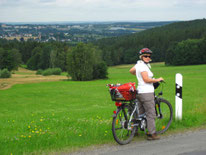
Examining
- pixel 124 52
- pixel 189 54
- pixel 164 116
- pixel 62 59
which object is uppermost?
pixel 164 116

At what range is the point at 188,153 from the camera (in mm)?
5059

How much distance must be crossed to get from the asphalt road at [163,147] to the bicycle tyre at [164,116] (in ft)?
1.85

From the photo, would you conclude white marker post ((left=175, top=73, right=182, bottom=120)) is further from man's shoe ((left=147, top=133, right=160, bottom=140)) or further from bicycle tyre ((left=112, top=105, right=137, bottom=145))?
bicycle tyre ((left=112, top=105, right=137, bottom=145))

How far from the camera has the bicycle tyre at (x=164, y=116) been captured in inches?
264

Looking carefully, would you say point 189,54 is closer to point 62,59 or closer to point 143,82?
point 62,59

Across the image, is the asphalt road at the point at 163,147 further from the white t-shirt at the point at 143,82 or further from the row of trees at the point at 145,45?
the row of trees at the point at 145,45

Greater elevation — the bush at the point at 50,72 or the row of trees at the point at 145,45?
the row of trees at the point at 145,45

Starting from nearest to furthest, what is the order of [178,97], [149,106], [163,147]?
[163,147]
[149,106]
[178,97]

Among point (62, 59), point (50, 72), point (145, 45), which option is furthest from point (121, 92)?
point (145, 45)

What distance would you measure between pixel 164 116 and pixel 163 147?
5.43 ft

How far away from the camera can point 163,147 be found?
5.42 meters

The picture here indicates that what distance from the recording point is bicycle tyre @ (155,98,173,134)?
670cm

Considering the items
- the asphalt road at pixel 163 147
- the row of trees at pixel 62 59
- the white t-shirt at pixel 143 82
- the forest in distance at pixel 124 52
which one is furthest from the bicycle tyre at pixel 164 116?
the forest in distance at pixel 124 52

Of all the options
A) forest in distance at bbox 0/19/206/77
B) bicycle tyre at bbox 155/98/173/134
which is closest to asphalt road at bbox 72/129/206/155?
bicycle tyre at bbox 155/98/173/134
